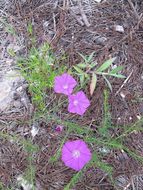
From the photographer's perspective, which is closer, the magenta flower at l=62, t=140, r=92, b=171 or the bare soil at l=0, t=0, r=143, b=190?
the magenta flower at l=62, t=140, r=92, b=171

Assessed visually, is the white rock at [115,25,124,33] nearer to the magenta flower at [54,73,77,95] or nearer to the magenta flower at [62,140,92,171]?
the magenta flower at [54,73,77,95]

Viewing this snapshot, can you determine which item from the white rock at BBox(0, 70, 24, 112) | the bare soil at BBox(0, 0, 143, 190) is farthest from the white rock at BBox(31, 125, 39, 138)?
the white rock at BBox(0, 70, 24, 112)

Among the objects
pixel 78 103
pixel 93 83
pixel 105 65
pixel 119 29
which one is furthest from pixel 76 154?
pixel 119 29

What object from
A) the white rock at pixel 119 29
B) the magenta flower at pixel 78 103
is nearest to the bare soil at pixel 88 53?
the white rock at pixel 119 29

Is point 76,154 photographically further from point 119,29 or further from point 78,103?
point 119,29

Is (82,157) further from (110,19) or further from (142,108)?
(110,19)

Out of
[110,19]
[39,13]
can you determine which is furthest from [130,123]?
[39,13]
